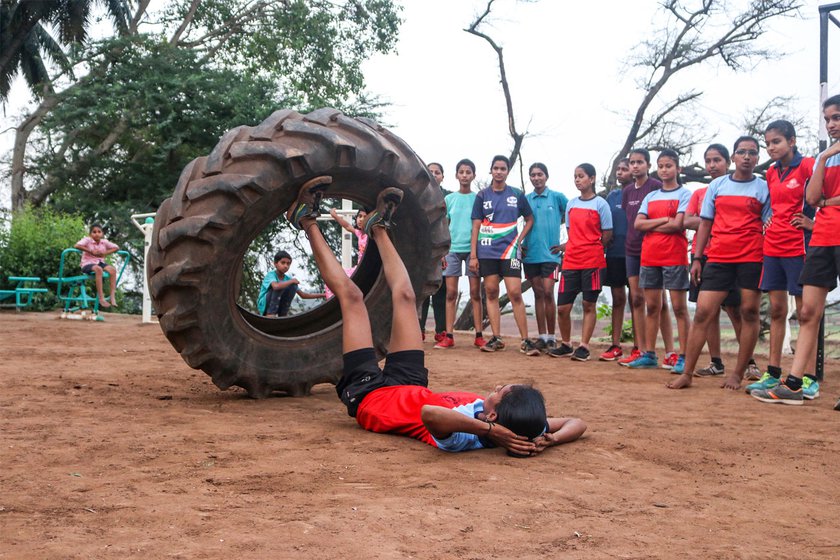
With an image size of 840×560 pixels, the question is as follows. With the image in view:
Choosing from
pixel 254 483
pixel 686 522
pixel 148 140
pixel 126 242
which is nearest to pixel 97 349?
pixel 254 483

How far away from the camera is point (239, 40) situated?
87.7 feet

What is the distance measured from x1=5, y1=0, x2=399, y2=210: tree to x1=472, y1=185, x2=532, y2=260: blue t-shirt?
13.6 m

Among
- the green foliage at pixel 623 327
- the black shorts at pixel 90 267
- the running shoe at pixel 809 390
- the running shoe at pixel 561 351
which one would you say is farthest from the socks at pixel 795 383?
the black shorts at pixel 90 267

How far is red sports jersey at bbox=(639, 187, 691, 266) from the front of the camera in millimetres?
7348

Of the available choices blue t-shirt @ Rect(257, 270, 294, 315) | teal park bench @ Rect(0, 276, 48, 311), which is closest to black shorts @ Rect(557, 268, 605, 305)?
blue t-shirt @ Rect(257, 270, 294, 315)

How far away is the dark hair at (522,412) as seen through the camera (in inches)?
157

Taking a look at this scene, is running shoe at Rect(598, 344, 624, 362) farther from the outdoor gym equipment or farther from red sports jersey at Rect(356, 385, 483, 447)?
the outdoor gym equipment

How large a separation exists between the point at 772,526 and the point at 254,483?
1.90 m

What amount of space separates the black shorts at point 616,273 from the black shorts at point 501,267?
2.93 ft

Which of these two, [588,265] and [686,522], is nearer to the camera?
[686,522]

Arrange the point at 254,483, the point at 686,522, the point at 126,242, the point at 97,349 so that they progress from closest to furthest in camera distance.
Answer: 1. the point at 686,522
2. the point at 254,483
3. the point at 97,349
4. the point at 126,242

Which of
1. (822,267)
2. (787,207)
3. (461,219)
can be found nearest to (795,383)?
(822,267)

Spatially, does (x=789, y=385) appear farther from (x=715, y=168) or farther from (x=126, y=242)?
(x=126, y=242)

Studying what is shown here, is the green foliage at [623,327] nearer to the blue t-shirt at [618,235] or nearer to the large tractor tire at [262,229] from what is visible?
the blue t-shirt at [618,235]
